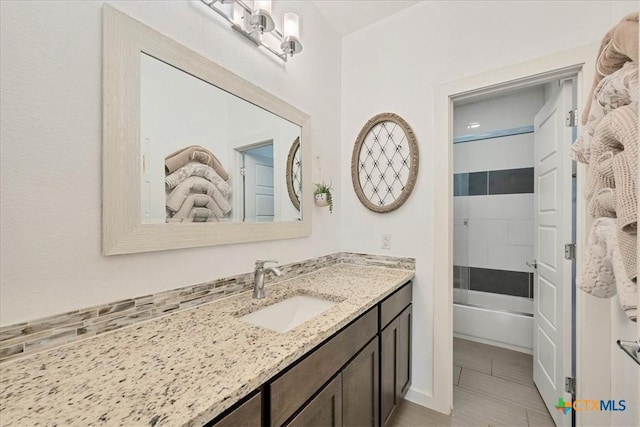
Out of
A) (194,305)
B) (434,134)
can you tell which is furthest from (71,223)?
(434,134)

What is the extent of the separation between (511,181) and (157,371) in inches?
132

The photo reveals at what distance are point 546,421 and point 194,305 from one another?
7.06ft

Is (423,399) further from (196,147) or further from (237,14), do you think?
(237,14)

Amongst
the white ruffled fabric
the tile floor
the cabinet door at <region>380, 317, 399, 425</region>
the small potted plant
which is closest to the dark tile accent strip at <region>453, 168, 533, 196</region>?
the tile floor

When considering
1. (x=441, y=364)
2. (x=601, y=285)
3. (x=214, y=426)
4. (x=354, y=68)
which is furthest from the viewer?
(x=354, y=68)

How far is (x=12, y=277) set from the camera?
71cm

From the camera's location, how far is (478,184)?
304 cm

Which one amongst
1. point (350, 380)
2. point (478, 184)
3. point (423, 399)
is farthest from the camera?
point (478, 184)

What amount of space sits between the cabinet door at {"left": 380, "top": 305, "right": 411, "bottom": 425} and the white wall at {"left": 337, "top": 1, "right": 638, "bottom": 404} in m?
0.13

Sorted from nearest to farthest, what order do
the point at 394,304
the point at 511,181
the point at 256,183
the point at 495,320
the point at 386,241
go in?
the point at 256,183, the point at 394,304, the point at 386,241, the point at 495,320, the point at 511,181

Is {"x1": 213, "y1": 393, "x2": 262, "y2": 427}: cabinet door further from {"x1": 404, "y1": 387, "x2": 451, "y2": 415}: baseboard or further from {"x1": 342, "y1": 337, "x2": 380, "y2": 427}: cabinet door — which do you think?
{"x1": 404, "y1": 387, "x2": 451, "y2": 415}: baseboard

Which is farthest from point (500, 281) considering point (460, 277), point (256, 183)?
point (256, 183)

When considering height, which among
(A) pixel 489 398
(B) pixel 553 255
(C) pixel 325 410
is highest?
(B) pixel 553 255

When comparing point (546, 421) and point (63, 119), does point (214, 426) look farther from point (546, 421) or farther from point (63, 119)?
point (546, 421)
